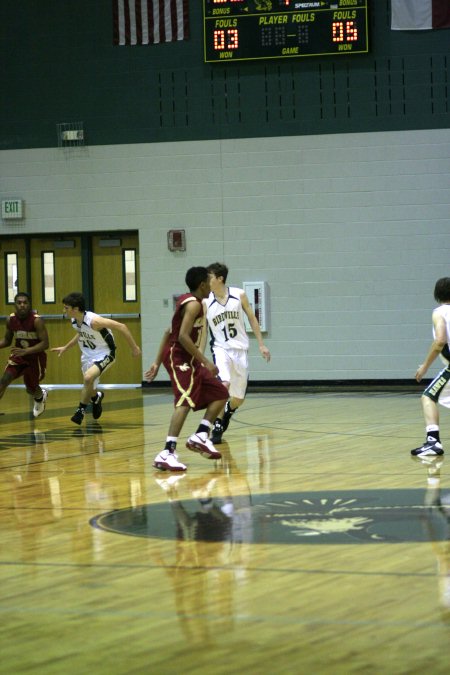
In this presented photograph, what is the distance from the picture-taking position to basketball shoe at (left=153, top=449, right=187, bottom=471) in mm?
8734

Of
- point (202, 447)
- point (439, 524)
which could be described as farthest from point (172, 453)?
point (439, 524)

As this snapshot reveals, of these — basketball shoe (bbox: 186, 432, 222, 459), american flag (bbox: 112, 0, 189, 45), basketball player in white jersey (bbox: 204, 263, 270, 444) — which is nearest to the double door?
american flag (bbox: 112, 0, 189, 45)

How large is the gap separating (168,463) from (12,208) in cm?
1148

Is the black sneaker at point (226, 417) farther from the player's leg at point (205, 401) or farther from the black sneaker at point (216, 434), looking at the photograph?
the player's leg at point (205, 401)

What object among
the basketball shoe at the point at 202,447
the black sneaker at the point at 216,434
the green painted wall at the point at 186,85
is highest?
the green painted wall at the point at 186,85

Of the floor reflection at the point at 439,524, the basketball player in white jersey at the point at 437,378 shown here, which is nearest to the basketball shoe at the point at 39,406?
the basketball player in white jersey at the point at 437,378

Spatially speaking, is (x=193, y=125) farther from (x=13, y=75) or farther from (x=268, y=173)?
(x=13, y=75)

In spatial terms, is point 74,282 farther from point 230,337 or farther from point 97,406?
point 230,337

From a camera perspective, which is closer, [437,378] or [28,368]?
[437,378]

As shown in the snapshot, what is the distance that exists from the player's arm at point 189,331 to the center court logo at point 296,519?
1.69 meters

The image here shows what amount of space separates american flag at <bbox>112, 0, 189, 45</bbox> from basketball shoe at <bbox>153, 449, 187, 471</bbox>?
1118 cm

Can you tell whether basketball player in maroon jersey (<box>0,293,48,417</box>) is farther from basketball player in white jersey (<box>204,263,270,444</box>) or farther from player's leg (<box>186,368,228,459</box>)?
player's leg (<box>186,368,228,459</box>)

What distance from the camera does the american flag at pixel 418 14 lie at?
17.3 m

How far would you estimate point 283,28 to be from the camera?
57.9 ft
